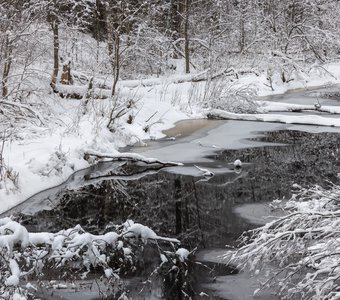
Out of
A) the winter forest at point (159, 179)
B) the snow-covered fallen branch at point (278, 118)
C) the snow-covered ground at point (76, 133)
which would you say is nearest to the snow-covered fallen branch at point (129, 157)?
the winter forest at point (159, 179)

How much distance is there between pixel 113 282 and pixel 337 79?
23802 millimetres

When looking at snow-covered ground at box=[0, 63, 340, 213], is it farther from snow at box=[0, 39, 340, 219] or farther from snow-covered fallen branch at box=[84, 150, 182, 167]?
snow-covered fallen branch at box=[84, 150, 182, 167]

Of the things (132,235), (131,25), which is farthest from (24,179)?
(131,25)

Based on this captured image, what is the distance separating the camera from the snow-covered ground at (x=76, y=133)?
31.1ft

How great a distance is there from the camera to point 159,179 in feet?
33.2

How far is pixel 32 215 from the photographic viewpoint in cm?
815

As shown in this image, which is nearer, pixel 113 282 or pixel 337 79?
pixel 113 282

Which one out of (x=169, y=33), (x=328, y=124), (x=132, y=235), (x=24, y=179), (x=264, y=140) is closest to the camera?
(x=132, y=235)

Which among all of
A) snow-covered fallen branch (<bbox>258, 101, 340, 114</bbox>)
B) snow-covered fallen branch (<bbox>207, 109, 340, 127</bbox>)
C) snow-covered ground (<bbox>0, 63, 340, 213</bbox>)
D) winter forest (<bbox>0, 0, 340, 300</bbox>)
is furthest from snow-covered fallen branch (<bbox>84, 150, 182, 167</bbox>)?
snow-covered fallen branch (<bbox>258, 101, 340, 114</bbox>)

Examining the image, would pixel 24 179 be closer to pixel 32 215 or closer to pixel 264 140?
pixel 32 215

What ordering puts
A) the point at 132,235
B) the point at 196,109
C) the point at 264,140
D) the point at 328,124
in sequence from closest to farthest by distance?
1. the point at 132,235
2. the point at 264,140
3. the point at 328,124
4. the point at 196,109

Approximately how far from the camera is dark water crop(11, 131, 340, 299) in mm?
7320

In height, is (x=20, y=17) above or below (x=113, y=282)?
above

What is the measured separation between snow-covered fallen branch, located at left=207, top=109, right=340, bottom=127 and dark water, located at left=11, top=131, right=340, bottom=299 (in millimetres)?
3500
